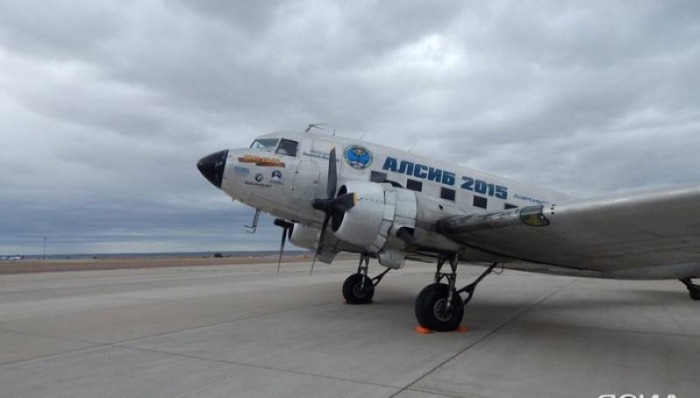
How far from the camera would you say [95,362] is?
6180 millimetres

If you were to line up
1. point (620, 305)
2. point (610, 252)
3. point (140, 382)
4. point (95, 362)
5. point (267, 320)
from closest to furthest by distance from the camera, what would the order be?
point (140, 382)
point (95, 362)
point (610, 252)
point (267, 320)
point (620, 305)

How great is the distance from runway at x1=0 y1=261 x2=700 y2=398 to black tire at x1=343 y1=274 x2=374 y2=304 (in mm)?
337

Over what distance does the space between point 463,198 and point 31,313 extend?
9831 mm

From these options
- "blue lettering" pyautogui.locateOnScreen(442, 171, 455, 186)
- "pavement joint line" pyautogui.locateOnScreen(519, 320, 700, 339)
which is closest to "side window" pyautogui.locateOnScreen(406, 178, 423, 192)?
"blue lettering" pyautogui.locateOnScreen(442, 171, 455, 186)

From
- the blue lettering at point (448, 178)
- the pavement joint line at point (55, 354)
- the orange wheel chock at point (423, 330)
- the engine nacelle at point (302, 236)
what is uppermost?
the blue lettering at point (448, 178)

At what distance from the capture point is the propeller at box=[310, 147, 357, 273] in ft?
Answer: 27.6

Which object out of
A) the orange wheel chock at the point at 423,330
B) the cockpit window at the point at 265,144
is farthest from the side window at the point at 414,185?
the orange wheel chock at the point at 423,330

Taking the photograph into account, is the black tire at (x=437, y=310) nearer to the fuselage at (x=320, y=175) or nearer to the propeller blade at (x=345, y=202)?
the fuselage at (x=320, y=175)

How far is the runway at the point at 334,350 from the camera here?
519 centimetres

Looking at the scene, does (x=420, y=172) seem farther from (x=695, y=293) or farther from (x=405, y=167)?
(x=695, y=293)

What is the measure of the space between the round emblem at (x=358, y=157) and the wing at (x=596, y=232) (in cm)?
250

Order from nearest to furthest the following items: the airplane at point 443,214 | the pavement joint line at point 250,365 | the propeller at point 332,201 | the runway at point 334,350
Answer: the runway at point 334,350 < the pavement joint line at point 250,365 < the airplane at point 443,214 < the propeller at point 332,201

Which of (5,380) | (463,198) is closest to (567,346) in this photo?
(463,198)

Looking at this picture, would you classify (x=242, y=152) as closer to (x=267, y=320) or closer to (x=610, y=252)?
(x=267, y=320)
